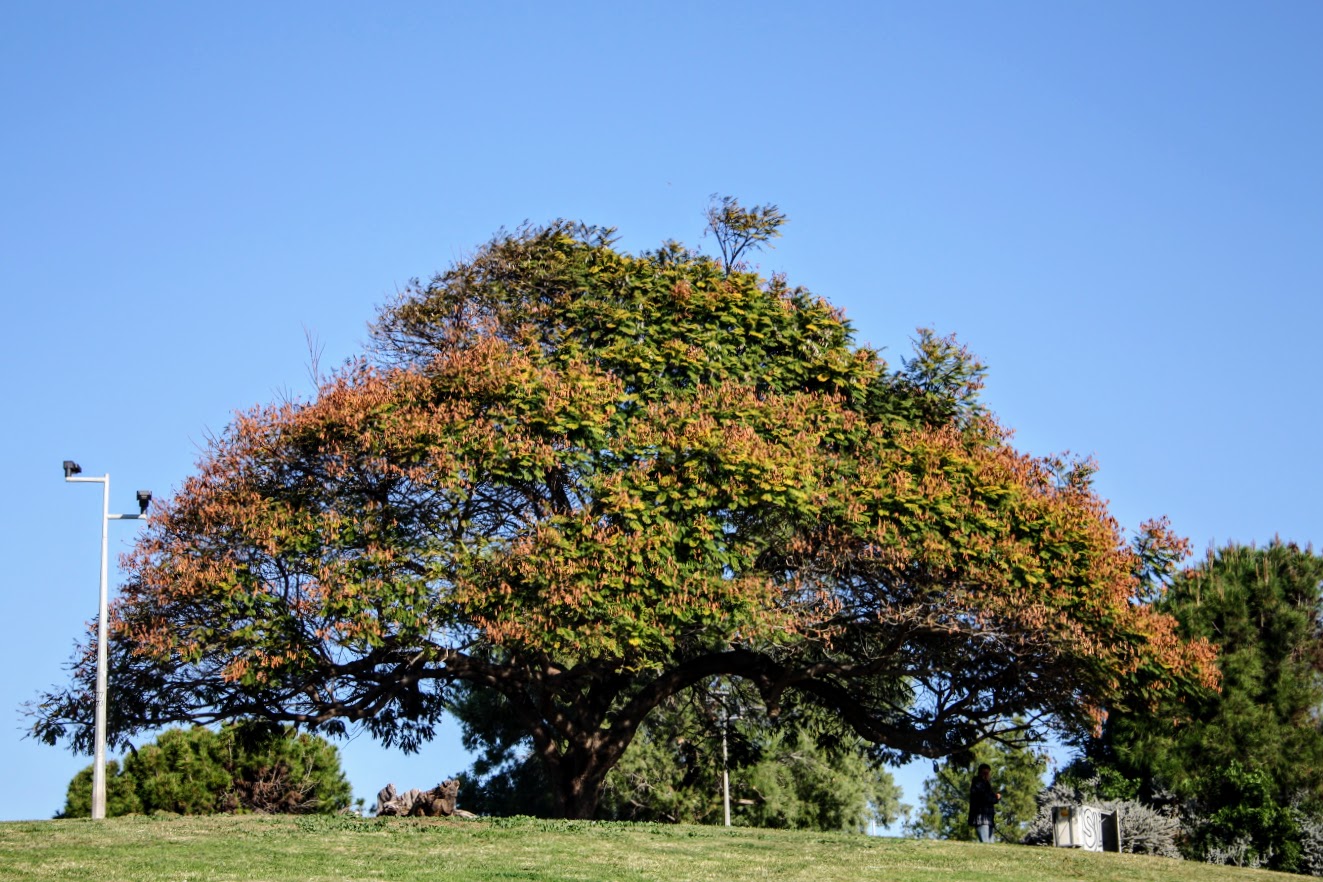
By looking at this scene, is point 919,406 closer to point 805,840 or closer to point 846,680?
point 846,680

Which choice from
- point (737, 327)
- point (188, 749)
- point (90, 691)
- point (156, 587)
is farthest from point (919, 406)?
point (188, 749)

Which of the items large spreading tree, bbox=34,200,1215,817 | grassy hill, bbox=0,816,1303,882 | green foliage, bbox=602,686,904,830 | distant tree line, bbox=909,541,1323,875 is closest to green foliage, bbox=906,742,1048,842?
green foliage, bbox=602,686,904,830

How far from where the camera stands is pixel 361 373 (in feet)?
102

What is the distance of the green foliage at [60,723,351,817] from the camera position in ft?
141

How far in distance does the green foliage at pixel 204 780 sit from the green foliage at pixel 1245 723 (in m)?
22.6

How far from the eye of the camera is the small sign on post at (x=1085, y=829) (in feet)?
94.5

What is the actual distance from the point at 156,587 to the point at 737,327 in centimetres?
1289

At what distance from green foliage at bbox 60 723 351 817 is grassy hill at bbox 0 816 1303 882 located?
1607 centimetres

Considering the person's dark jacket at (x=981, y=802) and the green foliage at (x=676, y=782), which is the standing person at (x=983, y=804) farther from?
the green foliage at (x=676, y=782)

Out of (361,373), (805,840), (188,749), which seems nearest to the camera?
(805,840)

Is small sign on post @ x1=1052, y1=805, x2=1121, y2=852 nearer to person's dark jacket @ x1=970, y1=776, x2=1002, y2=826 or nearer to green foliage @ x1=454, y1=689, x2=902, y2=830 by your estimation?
person's dark jacket @ x1=970, y1=776, x2=1002, y2=826

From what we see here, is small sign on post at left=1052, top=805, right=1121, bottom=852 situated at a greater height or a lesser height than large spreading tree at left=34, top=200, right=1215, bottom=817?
lesser

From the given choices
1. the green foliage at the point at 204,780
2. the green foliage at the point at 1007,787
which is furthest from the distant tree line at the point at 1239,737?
the green foliage at the point at 1007,787

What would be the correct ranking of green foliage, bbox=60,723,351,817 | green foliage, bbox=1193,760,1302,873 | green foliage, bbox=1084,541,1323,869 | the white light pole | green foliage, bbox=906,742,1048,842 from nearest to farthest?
the white light pole
green foliage, bbox=1193,760,1302,873
green foliage, bbox=1084,541,1323,869
green foliage, bbox=60,723,351,817
green foliage, bbox=906,742,1048,842
